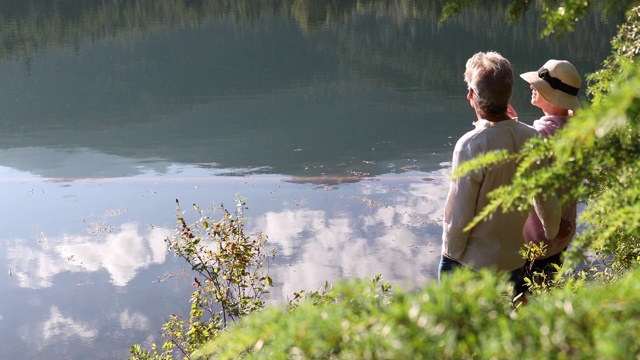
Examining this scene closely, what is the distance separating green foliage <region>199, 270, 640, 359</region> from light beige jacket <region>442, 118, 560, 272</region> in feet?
7.29

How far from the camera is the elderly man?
3.13m

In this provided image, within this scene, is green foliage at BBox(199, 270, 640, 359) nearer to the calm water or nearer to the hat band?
the calm water

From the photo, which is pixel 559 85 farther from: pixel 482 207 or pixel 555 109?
pixel 482 207

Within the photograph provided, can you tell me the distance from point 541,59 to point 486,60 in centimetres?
1957

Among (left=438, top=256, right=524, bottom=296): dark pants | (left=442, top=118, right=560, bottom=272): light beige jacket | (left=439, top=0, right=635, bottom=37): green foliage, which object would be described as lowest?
(left=438, top=256, right=524, bottom=296): dark pants

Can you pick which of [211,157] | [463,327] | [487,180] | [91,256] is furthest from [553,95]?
[211,157]

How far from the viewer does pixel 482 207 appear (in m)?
3.17

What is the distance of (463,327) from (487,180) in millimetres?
2423

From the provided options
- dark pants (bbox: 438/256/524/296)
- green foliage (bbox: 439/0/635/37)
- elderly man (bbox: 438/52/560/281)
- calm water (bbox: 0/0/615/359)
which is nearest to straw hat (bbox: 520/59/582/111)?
elderly man (bbox: 438/52/560/281)

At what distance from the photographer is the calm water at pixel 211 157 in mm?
5875

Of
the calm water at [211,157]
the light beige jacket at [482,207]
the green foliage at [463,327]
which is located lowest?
the calm water at [211,157]

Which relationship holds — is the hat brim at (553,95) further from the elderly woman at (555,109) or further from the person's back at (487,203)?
the person's back at (487,203)

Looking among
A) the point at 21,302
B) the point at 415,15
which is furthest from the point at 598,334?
the point at 415,15

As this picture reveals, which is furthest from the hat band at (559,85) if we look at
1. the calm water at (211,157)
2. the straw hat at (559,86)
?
the calm water at (211,157)
